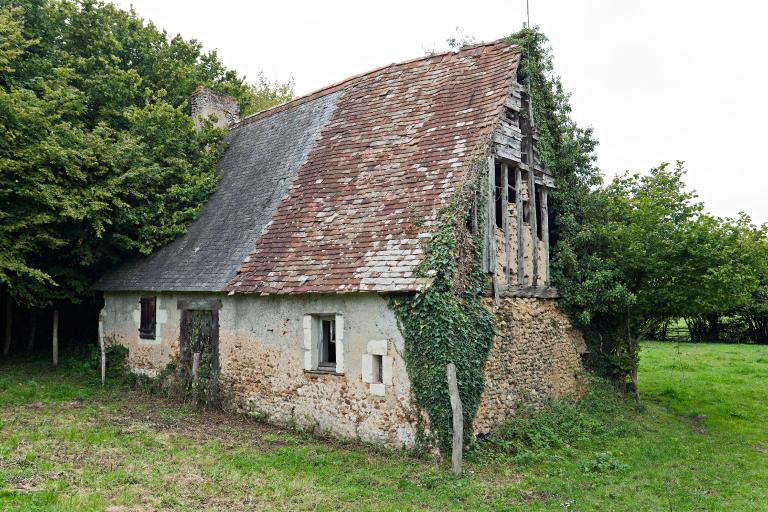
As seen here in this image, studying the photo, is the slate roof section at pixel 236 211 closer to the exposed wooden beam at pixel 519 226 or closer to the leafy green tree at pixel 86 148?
the leafy green tree at pixel 86 148

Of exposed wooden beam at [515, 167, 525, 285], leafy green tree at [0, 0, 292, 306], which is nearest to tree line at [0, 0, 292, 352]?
leafy green tree at [0, 0, 292, 306]

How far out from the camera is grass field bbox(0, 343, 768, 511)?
674cm

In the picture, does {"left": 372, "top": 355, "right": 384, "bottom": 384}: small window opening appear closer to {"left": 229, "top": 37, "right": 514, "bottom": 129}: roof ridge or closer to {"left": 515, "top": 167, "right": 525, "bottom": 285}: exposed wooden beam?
{"left": 515, "top": 167, "right": 525, "bottom": 285}: exposed wooden beam

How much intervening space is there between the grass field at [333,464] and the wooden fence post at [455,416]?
0.29 metres

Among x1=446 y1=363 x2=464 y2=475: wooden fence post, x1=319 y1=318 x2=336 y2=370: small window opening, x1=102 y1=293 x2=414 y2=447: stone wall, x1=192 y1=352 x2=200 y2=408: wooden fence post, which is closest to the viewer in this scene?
x1=446 y1=363 x2=464 y2=475: wooden fence post

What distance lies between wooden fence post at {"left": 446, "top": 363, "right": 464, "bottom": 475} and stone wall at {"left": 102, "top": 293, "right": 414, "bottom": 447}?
0.79 m

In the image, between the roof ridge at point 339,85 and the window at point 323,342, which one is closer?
the window at point 323,342

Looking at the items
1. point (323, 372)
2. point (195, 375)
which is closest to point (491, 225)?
point (323, 372)

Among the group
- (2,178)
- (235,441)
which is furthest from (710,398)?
(2,178)

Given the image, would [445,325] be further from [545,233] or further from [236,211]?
[236,211]

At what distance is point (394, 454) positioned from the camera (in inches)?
331

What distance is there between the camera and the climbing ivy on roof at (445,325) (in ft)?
27.0

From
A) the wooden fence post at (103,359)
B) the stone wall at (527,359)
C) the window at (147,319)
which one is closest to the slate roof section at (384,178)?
the stone wall at (527,359)

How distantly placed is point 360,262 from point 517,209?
3.57 m
